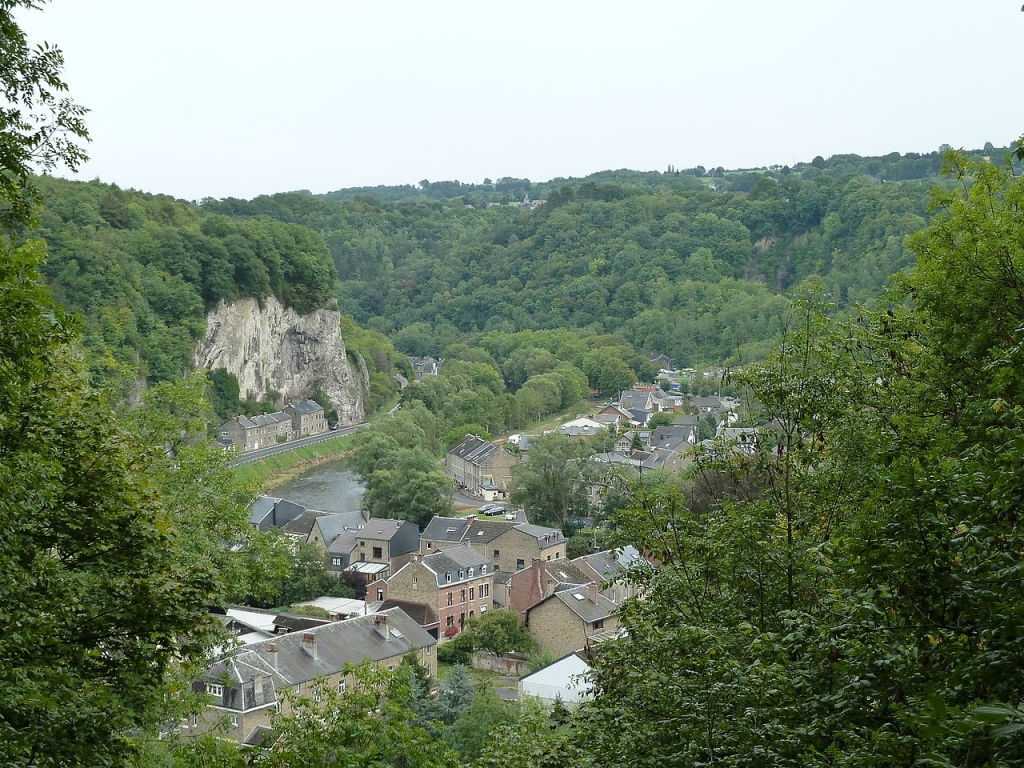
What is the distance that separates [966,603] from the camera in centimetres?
475

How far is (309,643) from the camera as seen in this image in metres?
23.4

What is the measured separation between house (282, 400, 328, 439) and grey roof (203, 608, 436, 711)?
41.8 metres

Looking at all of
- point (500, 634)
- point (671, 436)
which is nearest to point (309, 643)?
point (500, 634)

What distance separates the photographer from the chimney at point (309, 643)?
23297 millimetres

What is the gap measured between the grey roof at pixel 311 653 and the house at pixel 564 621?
3.76m

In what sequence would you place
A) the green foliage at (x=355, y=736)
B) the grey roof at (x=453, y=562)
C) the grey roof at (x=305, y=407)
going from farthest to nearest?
the grey roof at (x=305, y=407)
the grey roof at (x=453, y=562)
the green foliage at (x=355, y=736)

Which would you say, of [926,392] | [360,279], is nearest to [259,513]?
[926,392]

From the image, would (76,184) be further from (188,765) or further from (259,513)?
(188,765)

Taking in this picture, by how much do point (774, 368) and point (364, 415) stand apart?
68830mm

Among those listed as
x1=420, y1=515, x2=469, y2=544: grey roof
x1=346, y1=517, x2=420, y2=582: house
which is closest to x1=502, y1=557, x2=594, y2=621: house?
x1=420, y1=515, x2=469, y2=544: grey roof

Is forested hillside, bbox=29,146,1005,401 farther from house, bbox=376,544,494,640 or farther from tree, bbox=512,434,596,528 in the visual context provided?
house, bbox=376,544,494,640

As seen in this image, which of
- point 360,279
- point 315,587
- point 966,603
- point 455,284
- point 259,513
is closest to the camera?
point 966,603

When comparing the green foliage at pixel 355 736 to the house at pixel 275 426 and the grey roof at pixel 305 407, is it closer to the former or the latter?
the house at pixel 275 426

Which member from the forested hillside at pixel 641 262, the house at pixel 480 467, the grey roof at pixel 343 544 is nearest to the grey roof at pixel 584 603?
the grey roof at pixel 343 544
